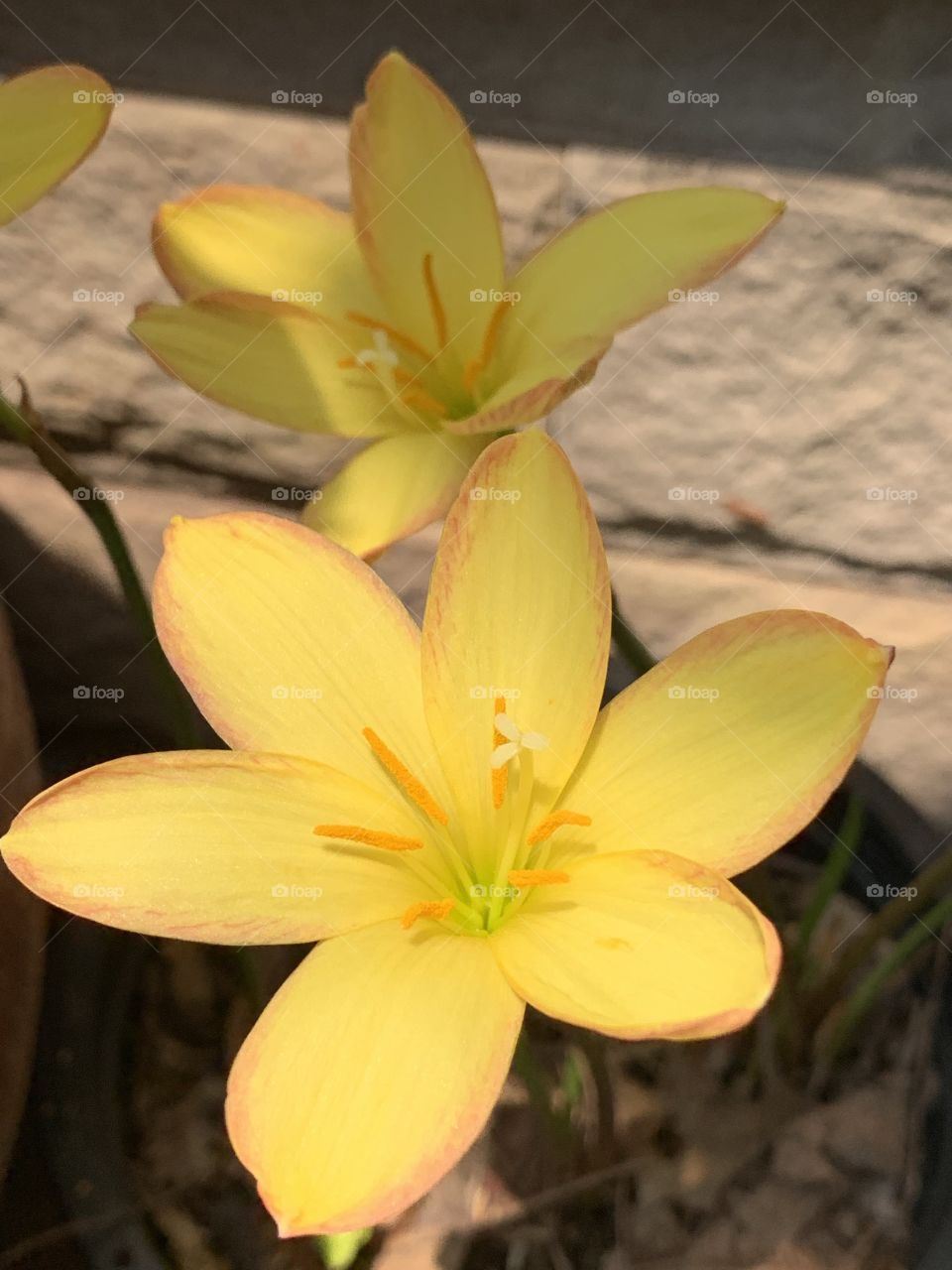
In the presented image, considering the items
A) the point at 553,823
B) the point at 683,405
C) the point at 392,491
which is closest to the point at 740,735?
the point at 553,823

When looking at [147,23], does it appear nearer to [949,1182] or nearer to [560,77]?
[560,77]

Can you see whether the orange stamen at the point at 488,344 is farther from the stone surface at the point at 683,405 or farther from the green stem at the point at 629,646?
the stone surface at the point at 683,405

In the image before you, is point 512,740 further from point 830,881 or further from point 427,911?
point 830,881

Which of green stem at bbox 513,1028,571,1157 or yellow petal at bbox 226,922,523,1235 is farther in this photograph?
green stem at bbox 513,1028,571,1157

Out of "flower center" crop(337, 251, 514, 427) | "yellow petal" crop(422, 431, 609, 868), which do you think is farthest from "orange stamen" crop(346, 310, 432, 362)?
"yellow petal" crop(422, 431, 609, 868)

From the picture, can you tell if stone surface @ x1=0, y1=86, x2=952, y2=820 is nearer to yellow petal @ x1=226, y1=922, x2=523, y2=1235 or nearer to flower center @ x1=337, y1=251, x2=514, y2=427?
flower center @ x1=337, y1=251, x2=514, y2=427

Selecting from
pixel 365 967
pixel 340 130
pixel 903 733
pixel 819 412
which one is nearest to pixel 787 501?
pixel 819 412

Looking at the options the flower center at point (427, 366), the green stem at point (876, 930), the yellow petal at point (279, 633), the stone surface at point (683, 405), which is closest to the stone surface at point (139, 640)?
the stone surface at point (683, 405)
